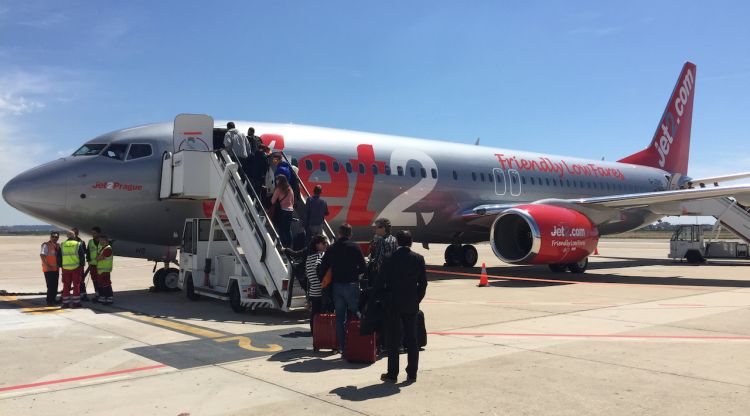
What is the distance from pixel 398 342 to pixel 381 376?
14.2 inches

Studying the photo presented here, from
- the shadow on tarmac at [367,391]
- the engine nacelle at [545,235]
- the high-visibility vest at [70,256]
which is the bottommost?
the shadow on tarmac at [367,391]

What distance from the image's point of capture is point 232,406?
14.8ft

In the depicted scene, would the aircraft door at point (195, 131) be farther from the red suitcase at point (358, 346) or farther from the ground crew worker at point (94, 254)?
the red suitcase at point (358, 346)

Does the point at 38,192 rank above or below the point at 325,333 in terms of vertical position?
above

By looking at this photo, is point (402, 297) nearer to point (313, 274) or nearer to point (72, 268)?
point (313, 274)

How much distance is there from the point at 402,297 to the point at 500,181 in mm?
13640

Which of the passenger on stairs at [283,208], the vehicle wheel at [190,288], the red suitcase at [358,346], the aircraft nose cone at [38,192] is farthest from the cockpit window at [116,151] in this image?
the red suitcase at [358,346]

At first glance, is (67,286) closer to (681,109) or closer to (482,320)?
(482,320)

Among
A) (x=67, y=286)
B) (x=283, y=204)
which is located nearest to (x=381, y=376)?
(x=283, y=204)

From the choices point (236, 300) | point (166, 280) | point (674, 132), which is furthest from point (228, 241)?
point (674, 132)

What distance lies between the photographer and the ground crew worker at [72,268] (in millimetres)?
10234

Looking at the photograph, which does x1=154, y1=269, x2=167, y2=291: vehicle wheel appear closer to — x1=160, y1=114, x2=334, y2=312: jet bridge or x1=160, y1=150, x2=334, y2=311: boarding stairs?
x1=160, y1=114, x2=334, y2=312: jet bridge

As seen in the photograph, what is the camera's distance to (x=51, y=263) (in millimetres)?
10492

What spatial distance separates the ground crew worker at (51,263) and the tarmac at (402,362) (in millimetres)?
262
